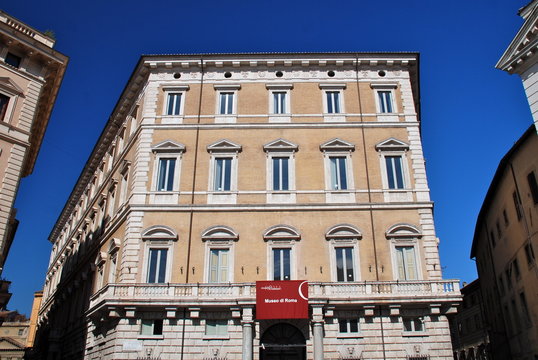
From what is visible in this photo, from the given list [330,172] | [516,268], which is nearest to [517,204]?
[516,268]

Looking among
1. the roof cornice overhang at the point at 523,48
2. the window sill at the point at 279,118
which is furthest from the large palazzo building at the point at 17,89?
the roof cornice overhang at the point at 523,48

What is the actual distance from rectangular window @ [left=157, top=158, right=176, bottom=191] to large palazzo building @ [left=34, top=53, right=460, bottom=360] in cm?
6

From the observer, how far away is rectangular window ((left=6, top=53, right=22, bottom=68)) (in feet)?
76.7

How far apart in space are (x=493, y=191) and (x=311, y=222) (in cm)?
1746

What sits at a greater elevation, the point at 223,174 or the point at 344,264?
the point at 223,174

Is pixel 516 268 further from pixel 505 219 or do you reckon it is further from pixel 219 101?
pixel 219 101

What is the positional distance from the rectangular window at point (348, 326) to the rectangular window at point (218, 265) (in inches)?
235

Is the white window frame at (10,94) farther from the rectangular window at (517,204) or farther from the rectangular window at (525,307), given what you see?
the rectangular window at (525,307)

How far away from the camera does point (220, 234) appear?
24.2 metres

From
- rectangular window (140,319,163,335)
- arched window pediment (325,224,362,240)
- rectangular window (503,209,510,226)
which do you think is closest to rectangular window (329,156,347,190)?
arched window pediment (325,224,362,240)

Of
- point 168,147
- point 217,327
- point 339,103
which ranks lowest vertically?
point 217,327

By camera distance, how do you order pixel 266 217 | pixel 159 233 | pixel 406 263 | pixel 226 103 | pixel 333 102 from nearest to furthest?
pixel 406 263 < pixel 159 233 < pixel 266 217 < pixel 333 102 < pixel 226 103

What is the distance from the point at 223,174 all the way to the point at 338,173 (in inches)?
249

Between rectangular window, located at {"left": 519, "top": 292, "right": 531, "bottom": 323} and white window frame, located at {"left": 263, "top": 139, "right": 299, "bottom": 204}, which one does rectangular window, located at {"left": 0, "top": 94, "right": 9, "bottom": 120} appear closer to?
white window frame, located at {"left": 263, "top": 139, "right": 299, "bottom": 204}
